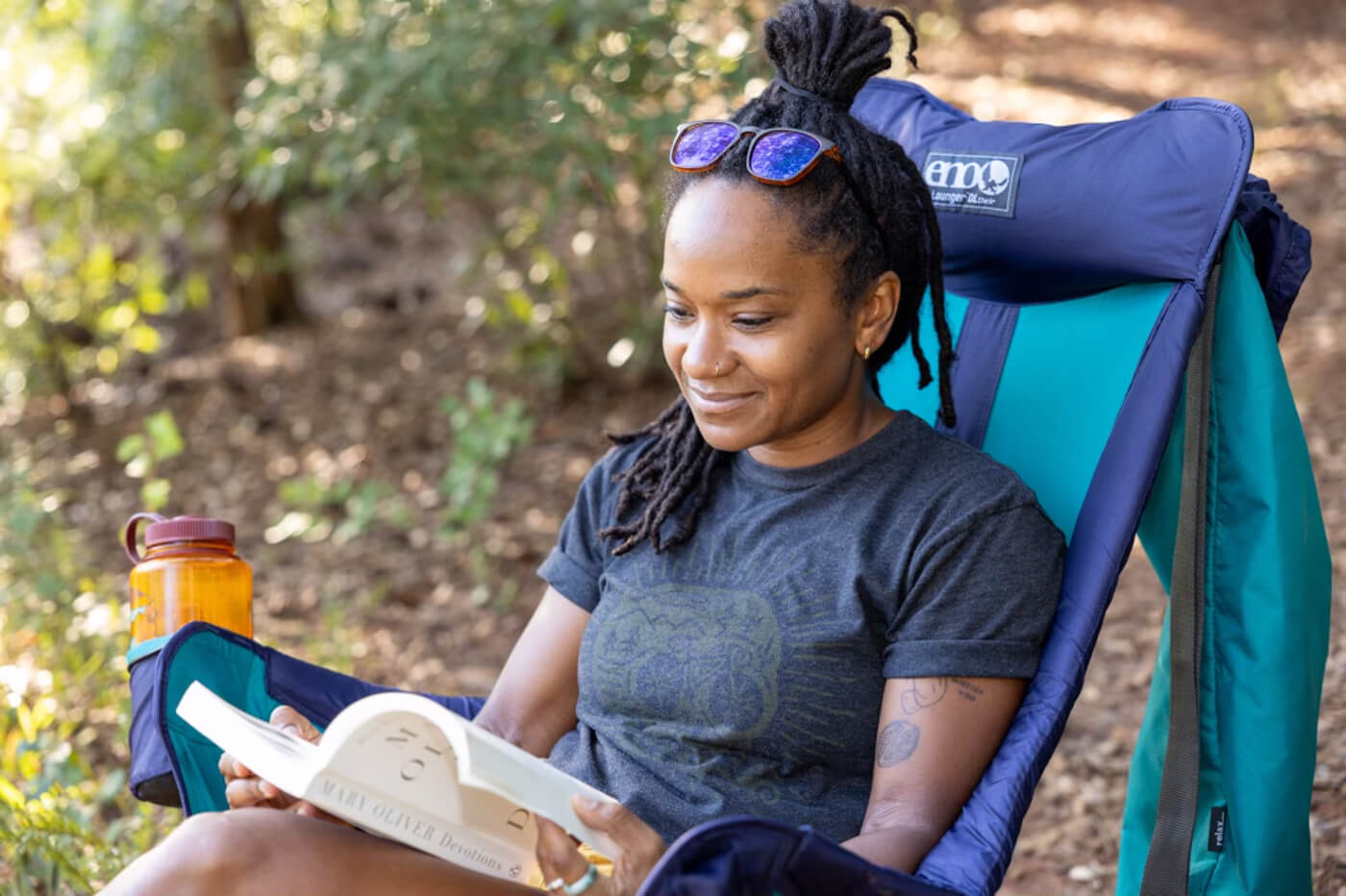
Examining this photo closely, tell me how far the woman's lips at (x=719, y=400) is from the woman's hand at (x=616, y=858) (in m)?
0.60

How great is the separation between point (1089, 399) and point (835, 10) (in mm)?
767

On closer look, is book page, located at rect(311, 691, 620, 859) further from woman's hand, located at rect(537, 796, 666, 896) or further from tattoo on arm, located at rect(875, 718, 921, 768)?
tattoo on arm, located at rect(875, 718, 921, 768)

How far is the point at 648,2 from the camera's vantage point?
3904 millimetres

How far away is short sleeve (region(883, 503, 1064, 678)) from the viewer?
1865 millimetres

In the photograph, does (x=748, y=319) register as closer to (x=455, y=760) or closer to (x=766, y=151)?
(x=766, y=151)

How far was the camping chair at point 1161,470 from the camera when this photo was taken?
2125 mm

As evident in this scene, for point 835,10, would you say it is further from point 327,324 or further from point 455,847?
point 327,324

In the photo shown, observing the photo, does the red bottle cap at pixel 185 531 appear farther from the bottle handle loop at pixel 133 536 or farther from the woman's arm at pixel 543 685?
the woman's arm at pixel 543 685

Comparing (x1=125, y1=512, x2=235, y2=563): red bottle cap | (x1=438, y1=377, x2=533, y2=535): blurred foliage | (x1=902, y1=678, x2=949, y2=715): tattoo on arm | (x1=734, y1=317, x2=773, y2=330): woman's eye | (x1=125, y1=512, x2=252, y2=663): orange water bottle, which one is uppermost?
(x1=734, y1=317, x2=773, y2=330): woman's eye

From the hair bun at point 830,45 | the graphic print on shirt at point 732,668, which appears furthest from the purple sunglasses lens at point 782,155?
the graphic print on shirt at point 732,668

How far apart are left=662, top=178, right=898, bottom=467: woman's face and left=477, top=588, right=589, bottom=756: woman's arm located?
1.58ft

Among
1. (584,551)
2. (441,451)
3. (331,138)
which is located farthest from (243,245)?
(584,551)

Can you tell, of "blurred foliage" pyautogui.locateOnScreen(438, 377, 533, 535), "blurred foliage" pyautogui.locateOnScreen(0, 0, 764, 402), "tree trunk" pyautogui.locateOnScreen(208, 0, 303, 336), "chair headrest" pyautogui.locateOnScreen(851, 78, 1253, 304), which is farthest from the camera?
"tree trunk" pyautogui.locateOnScreen(208, 0, 303, 336)

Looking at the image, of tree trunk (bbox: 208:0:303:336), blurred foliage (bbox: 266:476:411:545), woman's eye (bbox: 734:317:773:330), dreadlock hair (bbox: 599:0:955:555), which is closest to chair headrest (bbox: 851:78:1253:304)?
dreadlock hair (bbox: 599:0:955:555)
